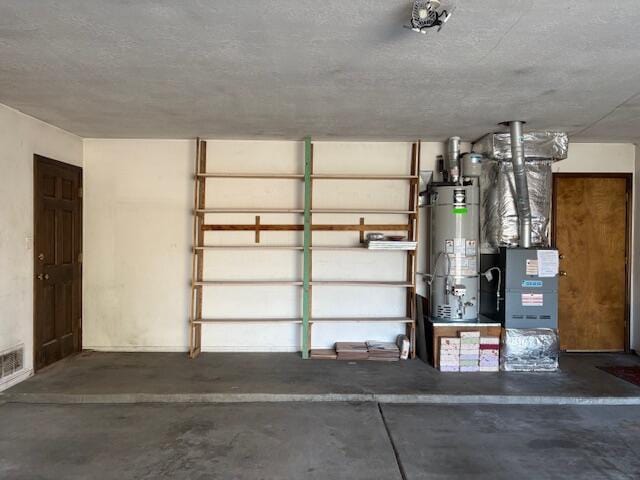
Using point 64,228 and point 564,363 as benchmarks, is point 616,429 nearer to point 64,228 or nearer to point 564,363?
point 564,363

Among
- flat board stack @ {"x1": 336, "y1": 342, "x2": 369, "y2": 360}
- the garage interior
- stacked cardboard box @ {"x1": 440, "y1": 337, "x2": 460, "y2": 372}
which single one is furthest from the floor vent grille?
stacked cardboard box @ {"x1": 440, "y1": 337, "x2": 460, "y2": 372}

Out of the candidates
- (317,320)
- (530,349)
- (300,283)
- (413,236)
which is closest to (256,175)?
(300,283)

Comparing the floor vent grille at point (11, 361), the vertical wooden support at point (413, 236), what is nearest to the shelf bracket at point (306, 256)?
the vertical wooden support at point (413, 236)

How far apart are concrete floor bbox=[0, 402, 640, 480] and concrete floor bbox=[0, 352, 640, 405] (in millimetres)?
92

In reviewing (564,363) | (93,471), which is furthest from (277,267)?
(564,363)

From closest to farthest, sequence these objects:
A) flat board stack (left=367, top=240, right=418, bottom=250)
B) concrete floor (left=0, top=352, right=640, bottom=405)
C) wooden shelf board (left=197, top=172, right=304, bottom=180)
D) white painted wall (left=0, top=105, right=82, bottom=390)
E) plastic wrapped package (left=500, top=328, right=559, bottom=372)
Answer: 1. concrete floor (left=0, top=352, right=640, bottom=405)
2. white painted wall (left=0, top=105, right=82, bottom=390)
3. plastic wrapped package (left=500, top=328, right=559, bottom=372)
4. flat board stack (left=367, top=240, right=418, bottom=250)
5. wooden shelf board (left=197, top=172, right=304, bottom=180)

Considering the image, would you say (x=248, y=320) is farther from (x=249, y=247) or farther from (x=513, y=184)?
(x=513, y=184)

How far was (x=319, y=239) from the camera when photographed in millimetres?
5066

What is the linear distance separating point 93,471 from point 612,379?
423 cm

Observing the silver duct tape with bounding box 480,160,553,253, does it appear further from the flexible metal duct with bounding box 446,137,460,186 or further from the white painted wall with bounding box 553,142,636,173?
the white painted wall with bounding box 553,142,636,173

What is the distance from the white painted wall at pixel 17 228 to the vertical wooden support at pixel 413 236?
3.66 meters

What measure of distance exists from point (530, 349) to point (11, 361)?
182 inches

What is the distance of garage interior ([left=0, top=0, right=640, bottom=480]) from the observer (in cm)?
261

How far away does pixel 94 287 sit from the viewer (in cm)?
502
